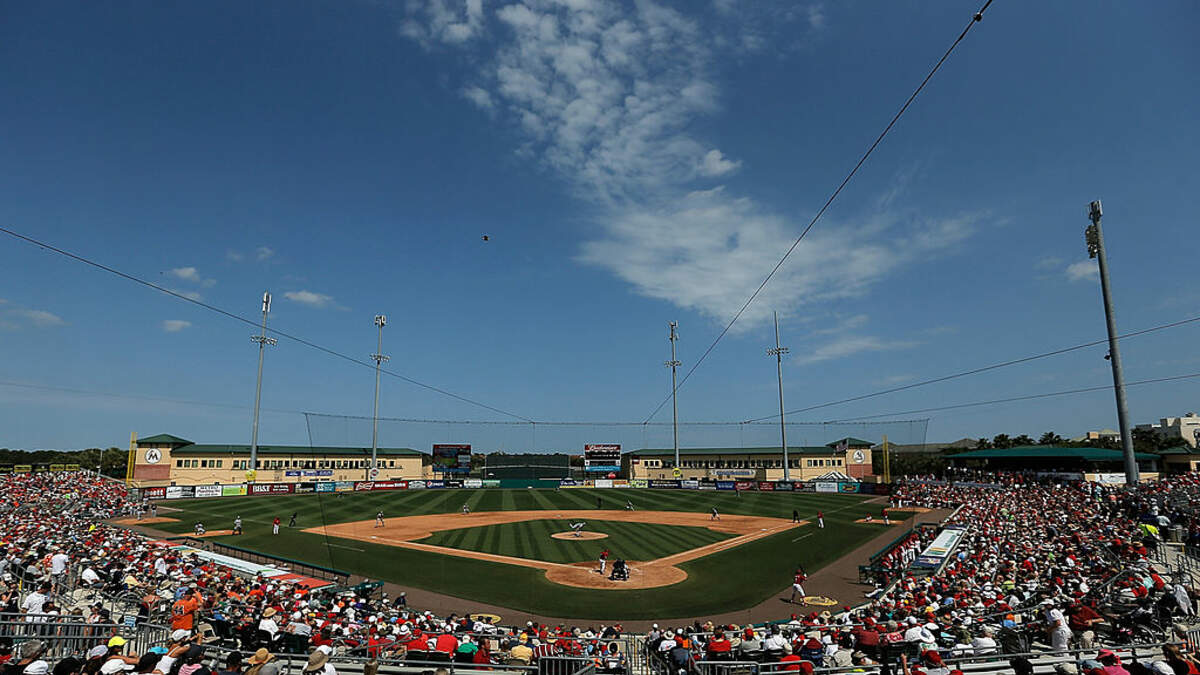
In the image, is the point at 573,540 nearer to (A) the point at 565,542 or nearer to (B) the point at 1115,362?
(A) the point at 565,542

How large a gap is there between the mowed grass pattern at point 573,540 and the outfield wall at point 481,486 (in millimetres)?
30918

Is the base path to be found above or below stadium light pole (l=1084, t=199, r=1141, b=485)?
below

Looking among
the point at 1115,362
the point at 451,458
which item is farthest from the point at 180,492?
the point at 1115,362

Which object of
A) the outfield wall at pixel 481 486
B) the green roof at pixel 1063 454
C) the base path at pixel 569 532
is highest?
the green roof at pixel 1063 454

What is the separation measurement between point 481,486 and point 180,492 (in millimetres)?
30241

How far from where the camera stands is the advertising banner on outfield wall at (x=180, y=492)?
56031mm

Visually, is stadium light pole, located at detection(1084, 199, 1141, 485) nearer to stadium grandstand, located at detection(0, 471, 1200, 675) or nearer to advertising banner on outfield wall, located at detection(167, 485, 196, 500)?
stadium grandstand, located at detection(0, 471, 1200, 675)

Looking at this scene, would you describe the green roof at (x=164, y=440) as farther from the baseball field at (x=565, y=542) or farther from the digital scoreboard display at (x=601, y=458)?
the digital scoreboard display at (x=601, y=458)

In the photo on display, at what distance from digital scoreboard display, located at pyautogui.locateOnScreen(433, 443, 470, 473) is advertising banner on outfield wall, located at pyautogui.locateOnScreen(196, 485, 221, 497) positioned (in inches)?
898

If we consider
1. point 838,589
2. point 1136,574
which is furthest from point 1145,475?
point 1136,574

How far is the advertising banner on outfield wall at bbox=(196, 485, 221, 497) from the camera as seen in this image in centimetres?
5844

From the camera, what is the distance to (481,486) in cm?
7244

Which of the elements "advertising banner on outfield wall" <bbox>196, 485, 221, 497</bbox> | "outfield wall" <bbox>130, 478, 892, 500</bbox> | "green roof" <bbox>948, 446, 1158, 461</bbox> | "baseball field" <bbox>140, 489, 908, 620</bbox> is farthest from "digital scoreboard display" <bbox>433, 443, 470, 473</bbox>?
"green roof" <bbox>948, 446, 1158, 461</bbox>

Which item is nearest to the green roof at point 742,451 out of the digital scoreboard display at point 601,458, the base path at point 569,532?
the digital scoreboard display at point 601,458
